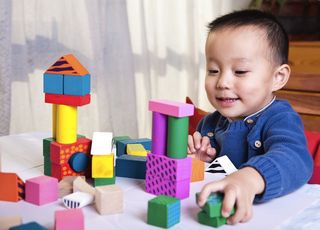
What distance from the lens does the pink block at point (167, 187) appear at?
0.67m

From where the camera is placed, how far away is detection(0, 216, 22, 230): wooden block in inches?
21.5

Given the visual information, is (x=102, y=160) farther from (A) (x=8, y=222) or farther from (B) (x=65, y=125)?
(A) (x=8, y=222)

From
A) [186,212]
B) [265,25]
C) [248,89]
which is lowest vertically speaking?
[186,212]

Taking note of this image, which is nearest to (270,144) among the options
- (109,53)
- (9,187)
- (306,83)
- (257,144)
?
(257,144)

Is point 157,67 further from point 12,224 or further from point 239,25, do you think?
point 12,224

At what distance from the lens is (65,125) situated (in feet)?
2.48

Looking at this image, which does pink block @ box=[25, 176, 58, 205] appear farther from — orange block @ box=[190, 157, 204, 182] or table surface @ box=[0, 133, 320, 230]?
orange block @ box=[190, 157, 204, 182]

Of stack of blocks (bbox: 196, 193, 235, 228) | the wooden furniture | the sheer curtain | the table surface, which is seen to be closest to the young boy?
the table surface

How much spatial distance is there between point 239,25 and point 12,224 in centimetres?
60

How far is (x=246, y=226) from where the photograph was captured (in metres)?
0.59

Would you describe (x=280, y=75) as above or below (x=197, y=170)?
above

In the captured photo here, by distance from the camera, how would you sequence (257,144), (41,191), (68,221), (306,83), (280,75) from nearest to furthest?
(68,221)
(41,191)
(257,144)
(280,75)
(306,83)

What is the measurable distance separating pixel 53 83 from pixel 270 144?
1.24 feet

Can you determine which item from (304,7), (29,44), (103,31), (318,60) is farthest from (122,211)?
(304,7)
